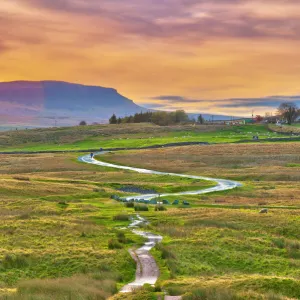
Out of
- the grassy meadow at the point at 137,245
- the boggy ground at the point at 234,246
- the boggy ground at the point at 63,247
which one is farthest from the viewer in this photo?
the boggy ground at the point at 63,247

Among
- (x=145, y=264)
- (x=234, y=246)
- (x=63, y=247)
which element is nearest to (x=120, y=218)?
(x=63, y=247)

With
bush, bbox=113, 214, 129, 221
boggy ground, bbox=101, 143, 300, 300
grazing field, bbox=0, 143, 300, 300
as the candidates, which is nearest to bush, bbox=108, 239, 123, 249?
grazing field, bbox=0, 143, 300, 300

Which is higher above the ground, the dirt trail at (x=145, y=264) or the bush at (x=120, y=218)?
the dirt trail at (x=145, y=264)

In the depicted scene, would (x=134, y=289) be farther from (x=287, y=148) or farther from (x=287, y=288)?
(x=287, y=148)

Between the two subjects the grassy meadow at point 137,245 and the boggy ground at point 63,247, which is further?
the boggy ground at point 63,247

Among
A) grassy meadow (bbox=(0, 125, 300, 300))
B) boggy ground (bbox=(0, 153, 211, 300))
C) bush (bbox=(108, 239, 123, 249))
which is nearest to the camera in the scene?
grassy meadow (bbox=(0, 125, 300, 300))

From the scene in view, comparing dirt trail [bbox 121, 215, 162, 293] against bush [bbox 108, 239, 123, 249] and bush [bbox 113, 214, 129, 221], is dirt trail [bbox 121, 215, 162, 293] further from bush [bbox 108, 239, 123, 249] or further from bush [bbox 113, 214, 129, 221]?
bush [bbox 113, 214, 129, 221]

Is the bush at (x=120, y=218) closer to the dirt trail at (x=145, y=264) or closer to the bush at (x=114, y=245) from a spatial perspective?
the dirt trail at (x=145, y=264)

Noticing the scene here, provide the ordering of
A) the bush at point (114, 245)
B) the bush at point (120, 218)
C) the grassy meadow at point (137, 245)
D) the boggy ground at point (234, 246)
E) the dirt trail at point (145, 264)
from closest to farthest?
the boggy ground at point (234, 246) < the grassy meadow at point (137, 245) < the dirt trail at point (145, 264) < the bush at point (114, 245) < the bush at point (120, 218)

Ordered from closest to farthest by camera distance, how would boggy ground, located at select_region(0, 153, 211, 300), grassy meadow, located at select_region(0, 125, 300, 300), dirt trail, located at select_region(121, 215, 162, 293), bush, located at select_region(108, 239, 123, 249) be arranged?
grassy meadow, located at select_region(0, 125, 300, 300), boggy ground, located at select_region(0, 153, 211, 300), dirt trail, located at select_region(121, 215, 162, 293), bush, located at select_region(108, 239, 123, 249)

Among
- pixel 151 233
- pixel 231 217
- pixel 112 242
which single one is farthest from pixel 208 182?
pixel 112 242

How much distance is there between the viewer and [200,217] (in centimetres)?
4447

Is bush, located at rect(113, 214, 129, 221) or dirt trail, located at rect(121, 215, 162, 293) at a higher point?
dirt trail, located at rect(121, 215, 162, 293)

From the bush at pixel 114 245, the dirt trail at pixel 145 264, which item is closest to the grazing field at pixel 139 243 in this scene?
the bush at pixel 114 245
